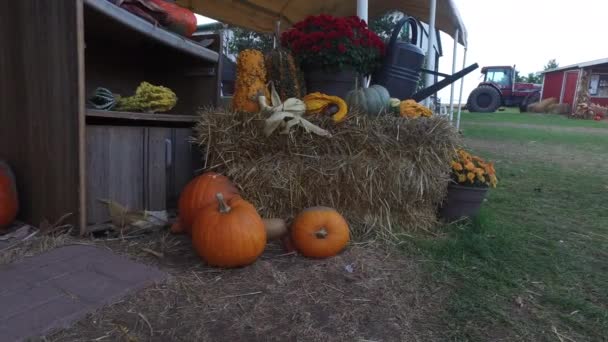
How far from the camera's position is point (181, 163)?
2633 millimetres

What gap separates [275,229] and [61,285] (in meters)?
0.98

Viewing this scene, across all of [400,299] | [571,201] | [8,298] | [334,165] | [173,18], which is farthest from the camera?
[571,201]

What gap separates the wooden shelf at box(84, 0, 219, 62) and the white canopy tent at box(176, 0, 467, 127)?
2.68 meters

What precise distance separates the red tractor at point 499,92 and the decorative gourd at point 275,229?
71.1ft

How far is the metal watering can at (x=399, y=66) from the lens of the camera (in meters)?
2.97

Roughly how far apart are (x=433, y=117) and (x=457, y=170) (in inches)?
15.4

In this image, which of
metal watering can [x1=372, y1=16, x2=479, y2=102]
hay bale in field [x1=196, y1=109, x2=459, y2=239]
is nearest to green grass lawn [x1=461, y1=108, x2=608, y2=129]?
metal watering can [x1=372, y1=16, x2=479, y2=102]

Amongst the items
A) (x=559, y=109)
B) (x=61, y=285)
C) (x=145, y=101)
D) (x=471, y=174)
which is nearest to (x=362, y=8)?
(x=471, y=174)

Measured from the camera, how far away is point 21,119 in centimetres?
217

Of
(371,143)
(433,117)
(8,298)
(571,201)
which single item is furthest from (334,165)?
(571,201)

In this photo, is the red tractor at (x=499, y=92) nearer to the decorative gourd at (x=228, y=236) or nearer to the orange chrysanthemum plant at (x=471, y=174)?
the orange chrysanthemum plant at (x=471, y=174)

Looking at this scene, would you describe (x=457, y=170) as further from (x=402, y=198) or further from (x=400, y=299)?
(x=400, y=299)

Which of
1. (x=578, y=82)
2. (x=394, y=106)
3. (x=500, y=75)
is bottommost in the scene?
(x=394, y=106)

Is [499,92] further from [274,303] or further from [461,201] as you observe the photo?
[274,303]
